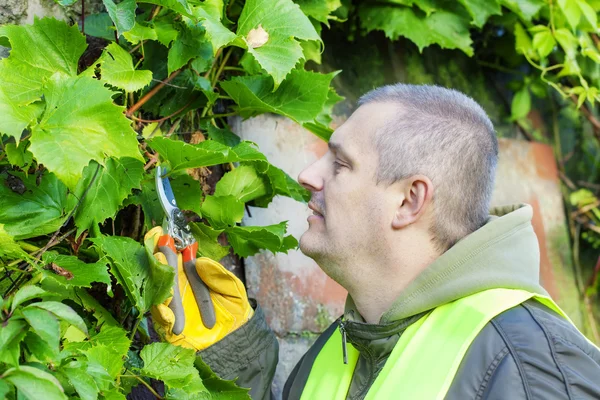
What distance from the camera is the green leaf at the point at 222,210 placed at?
162 centimetres

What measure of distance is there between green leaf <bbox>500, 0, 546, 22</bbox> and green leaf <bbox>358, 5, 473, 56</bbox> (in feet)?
0.69

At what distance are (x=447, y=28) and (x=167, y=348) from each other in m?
1.40

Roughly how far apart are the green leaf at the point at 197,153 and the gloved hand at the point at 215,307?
0.16m

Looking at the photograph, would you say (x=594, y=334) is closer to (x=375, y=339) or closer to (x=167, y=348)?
(x=375, y=339)

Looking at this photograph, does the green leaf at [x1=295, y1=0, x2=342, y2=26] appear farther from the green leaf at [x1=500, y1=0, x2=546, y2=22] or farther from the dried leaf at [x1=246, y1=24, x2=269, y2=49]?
the green leaf at [x1=500, y1=0, x2=546, y2=22]

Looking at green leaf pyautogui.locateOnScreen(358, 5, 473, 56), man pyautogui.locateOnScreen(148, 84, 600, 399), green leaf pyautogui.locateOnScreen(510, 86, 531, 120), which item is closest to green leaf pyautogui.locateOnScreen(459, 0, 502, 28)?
green leaf pyautogui.locateOnScreen(358, 5, 473, 56)

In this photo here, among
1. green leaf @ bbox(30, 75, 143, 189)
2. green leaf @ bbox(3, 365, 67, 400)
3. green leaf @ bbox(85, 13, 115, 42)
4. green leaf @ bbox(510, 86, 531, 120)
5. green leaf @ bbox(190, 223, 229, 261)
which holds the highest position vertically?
green leaf @ bbox(30, 75, 143, 189)

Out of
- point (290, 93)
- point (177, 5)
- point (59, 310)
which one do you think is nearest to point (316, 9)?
point (290, 93)

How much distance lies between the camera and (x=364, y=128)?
1.61m

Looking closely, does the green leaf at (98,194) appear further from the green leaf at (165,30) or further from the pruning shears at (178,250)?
the green leaf at (165,30)

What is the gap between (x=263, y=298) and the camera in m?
2.04

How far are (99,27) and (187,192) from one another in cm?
41

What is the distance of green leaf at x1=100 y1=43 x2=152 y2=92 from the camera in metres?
1.41

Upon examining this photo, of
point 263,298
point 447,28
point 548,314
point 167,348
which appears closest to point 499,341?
point 548,314
